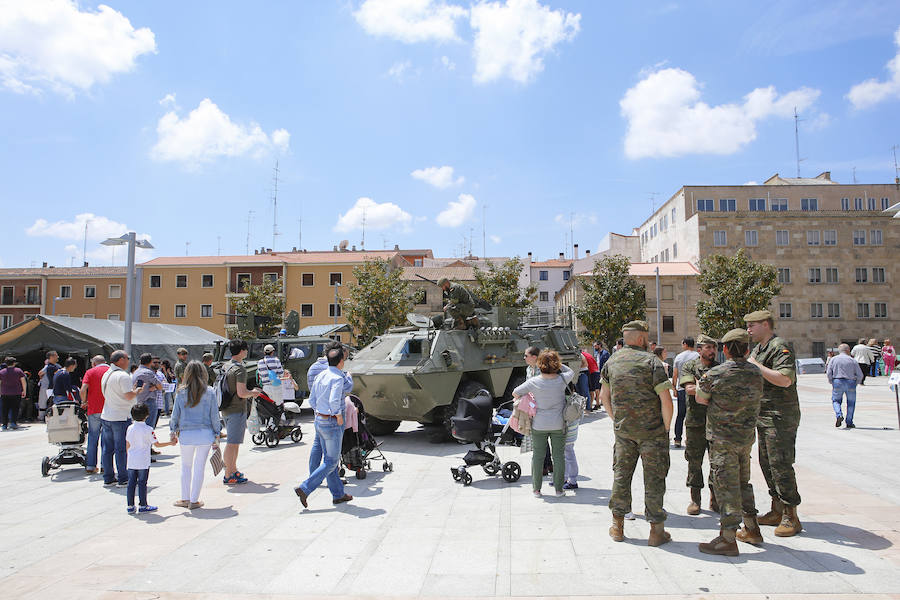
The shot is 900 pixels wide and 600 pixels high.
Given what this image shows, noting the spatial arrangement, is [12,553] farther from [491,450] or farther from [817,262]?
[817,262]

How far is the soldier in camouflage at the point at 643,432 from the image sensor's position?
4996 millimetres

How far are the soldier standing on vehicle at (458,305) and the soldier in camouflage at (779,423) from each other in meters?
6.73

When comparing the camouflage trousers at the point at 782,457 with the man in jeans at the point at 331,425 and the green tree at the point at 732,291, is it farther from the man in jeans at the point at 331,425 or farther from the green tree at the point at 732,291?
the green tree at the point at 732,291

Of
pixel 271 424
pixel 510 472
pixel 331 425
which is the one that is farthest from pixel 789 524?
pixel 271 424

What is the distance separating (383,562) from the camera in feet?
15.8

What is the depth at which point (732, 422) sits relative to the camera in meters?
4.86

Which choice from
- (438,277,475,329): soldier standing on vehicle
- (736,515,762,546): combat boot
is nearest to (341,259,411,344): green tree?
(438,277,475,329): soldier standing on vehicle

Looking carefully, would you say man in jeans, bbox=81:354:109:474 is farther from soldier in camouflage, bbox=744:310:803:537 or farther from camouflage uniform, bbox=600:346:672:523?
soldier in camouflage, bbox=744:310:803:537

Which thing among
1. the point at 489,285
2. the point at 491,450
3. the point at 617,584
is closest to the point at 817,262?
the point at 489,285

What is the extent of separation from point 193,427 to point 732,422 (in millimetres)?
5367

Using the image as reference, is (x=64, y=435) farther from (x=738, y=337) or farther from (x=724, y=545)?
(x=738, y=337)

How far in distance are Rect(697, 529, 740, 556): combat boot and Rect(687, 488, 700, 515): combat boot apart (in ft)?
3.67

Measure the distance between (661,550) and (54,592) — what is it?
458 cm

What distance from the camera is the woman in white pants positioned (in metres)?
6.57
